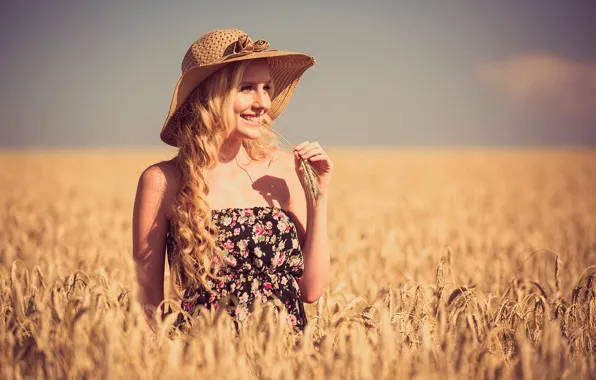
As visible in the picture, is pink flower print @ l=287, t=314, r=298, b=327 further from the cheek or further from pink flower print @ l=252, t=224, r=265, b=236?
the cheek

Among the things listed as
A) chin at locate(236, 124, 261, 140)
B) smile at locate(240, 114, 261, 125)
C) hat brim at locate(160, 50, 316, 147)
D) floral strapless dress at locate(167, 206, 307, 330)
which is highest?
hat brim at locate(160, 50, 316, 147)

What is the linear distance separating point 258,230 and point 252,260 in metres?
0.13

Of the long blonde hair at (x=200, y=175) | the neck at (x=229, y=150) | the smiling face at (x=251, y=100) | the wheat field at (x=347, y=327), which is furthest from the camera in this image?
the neck at (x=229, y=150)

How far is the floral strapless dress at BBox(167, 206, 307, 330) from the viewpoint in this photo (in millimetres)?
2775

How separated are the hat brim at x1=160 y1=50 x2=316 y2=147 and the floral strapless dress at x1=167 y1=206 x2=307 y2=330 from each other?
47 centimetres

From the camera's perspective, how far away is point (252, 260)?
9.23 ft

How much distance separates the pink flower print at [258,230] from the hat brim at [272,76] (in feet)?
1.89

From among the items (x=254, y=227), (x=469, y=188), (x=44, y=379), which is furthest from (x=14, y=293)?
(x=469, y=188)

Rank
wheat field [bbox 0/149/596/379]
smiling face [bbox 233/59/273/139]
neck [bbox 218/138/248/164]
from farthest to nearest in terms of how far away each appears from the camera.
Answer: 1. neck [bbox 218/138/248/164]
2. smiling face [bbox 233/59/273/139]
3. wheat field [bbox 0/149/596/379]

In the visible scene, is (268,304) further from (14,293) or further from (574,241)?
(574,241)

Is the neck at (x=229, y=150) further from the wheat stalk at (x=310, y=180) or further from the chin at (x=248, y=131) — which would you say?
the wheat stalk at (x=310, y=180)

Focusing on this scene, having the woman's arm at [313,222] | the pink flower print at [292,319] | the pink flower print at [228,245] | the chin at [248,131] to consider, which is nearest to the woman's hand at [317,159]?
the woman's arm at [313,222]

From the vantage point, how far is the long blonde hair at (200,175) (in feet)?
8.89

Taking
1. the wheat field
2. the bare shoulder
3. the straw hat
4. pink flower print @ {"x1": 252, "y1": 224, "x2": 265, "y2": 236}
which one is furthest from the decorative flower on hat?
the wheat field
